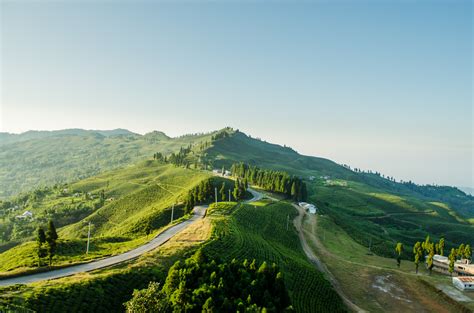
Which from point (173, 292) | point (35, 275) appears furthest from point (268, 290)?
point (35, 275)

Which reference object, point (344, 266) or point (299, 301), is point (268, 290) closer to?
point (299, 301)

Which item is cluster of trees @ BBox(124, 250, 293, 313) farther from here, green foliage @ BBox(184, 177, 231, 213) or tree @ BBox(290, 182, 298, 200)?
tree @ BBox(290, 182, 298, 200)

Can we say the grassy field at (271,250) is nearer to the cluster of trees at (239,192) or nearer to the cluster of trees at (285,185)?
the cluster of trees at (239,192)

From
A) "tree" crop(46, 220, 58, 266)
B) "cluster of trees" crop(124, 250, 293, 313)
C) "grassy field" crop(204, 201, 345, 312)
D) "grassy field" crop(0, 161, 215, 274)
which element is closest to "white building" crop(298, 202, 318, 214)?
"grassy field" crop(204, 201, 345, 312)

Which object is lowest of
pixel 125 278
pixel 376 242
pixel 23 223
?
pixel 23 223

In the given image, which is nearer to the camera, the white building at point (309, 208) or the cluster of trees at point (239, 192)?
the cluster of trees at point (239, 192)

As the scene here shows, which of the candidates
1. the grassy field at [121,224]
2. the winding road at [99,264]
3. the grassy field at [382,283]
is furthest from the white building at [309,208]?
the winding road at [99,264]
